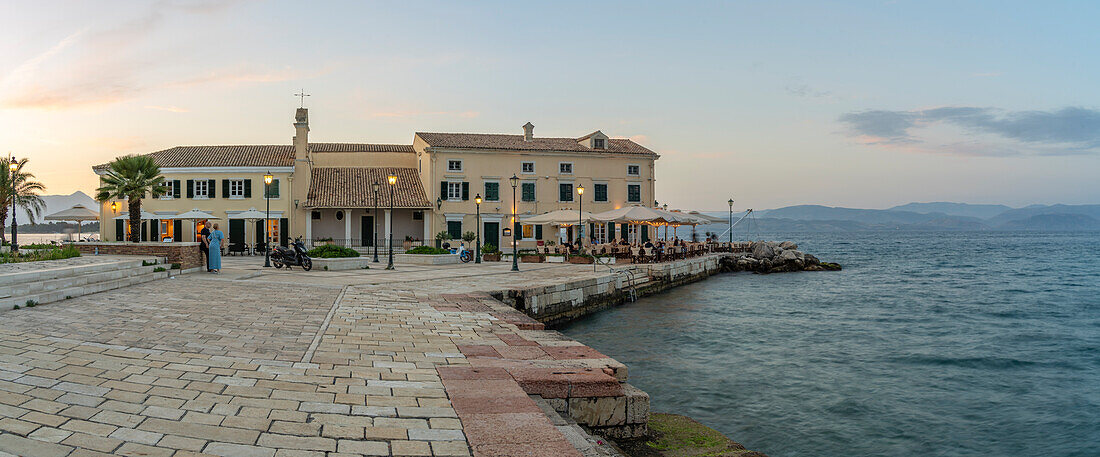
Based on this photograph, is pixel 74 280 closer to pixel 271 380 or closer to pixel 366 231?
pixel 271 380

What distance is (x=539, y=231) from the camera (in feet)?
123

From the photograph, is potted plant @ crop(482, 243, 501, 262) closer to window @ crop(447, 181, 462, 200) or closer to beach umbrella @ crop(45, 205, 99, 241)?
window @ crop(447, 181, 462, 200)

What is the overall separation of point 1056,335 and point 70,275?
2382cm

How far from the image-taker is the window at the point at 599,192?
39.0m

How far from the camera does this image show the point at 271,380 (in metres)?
5.79

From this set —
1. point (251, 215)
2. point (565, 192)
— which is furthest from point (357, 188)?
point (565, 192)

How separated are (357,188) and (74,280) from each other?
25.3 m

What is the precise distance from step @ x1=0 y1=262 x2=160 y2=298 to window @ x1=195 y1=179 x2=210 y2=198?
825 inches

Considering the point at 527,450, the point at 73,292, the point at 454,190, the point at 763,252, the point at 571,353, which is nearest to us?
the point at 527,450

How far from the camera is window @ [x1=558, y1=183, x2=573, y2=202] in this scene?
3847 centimetres

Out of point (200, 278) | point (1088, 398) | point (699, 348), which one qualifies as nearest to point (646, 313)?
point (699, 348)

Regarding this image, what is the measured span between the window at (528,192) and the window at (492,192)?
1469mm

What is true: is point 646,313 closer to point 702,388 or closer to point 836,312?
point 836,312

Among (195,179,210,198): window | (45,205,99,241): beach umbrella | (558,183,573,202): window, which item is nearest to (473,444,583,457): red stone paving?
(558,183,573,202): window
